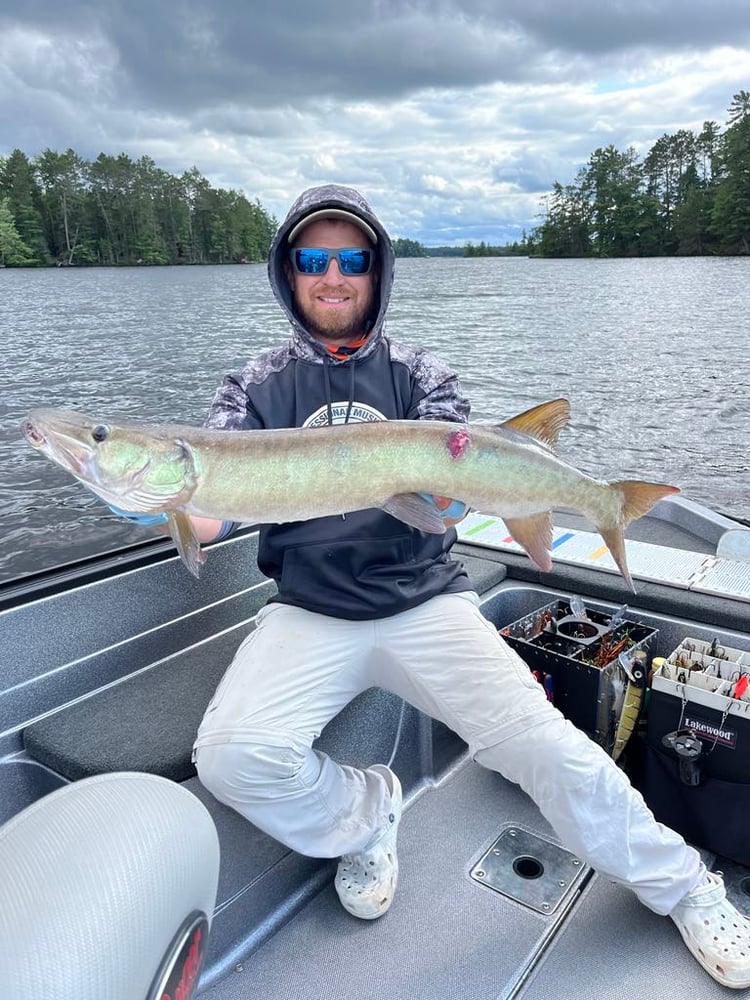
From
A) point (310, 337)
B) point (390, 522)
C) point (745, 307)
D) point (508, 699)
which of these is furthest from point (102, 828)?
point (745, 307)

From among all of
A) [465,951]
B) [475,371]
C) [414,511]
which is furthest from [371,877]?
[475,371]

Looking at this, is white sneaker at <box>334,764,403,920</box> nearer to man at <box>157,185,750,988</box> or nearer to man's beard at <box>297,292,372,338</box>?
man at <box>157,185,750,988</box>

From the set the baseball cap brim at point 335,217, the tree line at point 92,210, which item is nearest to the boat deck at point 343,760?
the baseball cap brim at point 335,217

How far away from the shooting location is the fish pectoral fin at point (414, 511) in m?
2.16

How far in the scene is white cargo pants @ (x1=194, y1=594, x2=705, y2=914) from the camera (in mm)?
2082

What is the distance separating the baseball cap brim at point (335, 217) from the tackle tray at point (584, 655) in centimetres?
167

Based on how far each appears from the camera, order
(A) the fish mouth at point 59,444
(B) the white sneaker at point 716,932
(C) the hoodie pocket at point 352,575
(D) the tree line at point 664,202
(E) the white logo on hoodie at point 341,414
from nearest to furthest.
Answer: (A) the fish mouth at point 59,444, (B) the white sneaker at point 716,932, (C) the hoodie pocket at point 352,575, (E) the white logo on hoodie at point 341,414, (D) the tree line at point 664,202

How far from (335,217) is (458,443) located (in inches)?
49.9

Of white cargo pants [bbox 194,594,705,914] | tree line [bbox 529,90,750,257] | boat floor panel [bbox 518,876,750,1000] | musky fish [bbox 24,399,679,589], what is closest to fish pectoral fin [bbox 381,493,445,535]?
musky fish [bbox 24,399,679,589]

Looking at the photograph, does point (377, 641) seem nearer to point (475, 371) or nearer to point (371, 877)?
point (371, 877)

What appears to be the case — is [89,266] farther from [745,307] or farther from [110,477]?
[110,477]

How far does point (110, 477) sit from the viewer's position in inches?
76.9

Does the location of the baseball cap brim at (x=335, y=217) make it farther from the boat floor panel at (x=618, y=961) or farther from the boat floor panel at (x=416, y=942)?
the boat floor panel at (x=618, y=961)

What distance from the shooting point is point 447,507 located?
230 centimetres
